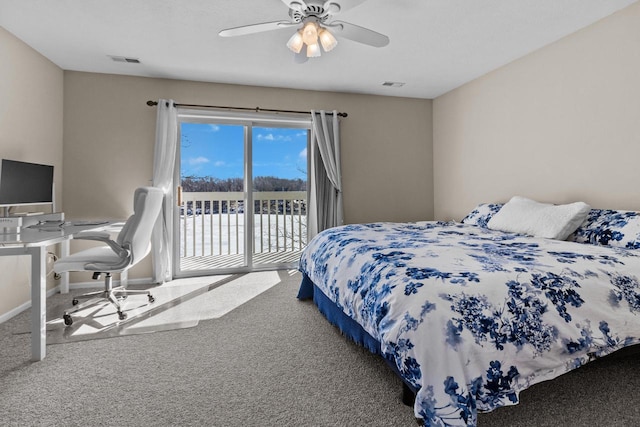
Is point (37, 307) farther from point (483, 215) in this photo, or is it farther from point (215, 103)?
point (483, 215)

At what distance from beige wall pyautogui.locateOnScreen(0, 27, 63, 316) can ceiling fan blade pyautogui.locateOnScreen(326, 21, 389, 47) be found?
2710 mm

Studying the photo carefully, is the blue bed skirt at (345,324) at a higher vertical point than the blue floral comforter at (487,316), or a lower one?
lower

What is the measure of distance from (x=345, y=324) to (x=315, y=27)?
1.97 m

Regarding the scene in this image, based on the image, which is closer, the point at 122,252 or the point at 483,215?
the point at 122,252

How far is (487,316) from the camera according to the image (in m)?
1.34

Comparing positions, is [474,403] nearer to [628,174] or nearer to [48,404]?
[48,404]

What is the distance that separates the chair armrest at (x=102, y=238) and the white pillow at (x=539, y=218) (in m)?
3.16

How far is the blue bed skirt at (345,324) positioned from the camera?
160 cm

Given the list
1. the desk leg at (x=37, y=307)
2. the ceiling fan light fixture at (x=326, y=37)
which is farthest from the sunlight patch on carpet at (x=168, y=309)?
the ceiling fan light fixture at (x=326, y=37)

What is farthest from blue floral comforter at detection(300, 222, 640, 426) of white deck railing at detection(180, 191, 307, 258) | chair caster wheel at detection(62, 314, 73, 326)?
white deck railing at detection(180, 191, 307, 258)

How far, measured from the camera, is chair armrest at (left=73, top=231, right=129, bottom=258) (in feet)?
8.02

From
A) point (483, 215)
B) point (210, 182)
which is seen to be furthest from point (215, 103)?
point (483, 215)

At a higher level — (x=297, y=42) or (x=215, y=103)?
(x=215, y=103)

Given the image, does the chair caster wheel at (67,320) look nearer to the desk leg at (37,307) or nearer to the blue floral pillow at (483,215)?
the desk leg at (37,307)
